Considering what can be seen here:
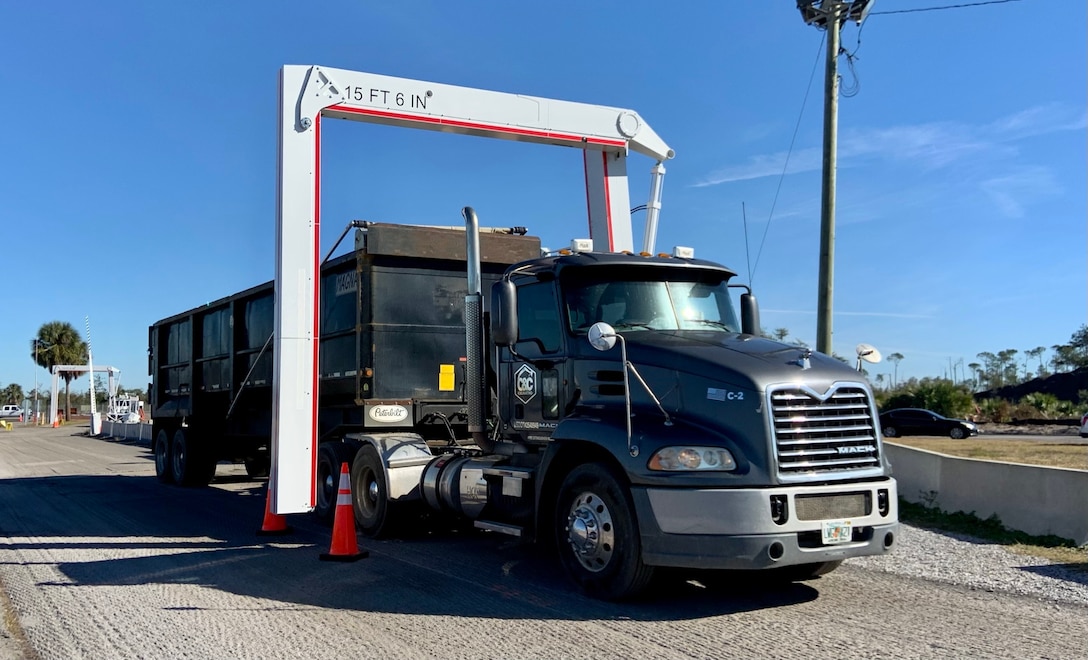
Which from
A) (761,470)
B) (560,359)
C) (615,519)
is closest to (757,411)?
(761,470)

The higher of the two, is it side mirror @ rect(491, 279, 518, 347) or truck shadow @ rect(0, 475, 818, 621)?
side mirror @ rect(491, 279, 518, 347)

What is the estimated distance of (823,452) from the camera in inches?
232

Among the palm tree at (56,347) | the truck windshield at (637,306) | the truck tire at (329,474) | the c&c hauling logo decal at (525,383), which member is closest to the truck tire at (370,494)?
the truck tire at (329,474)

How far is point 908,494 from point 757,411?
6.80 metres

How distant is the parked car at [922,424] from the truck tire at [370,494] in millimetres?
30433

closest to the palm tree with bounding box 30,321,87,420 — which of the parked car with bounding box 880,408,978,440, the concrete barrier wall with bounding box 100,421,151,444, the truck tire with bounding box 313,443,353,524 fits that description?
the concrete barrier wall with bounding box 100,421,151,444

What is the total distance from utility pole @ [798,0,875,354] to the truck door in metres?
5.86

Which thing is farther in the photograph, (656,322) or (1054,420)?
(1054,420)

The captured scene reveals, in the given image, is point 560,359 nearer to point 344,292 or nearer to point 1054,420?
point 344,292

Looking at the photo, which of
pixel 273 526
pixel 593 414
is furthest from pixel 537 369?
pixel 273 526

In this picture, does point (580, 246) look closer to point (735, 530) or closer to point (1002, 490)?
point (735, 530)

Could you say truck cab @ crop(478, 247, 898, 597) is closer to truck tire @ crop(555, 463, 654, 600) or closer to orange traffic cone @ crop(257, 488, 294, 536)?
truck tire @ crop(555, 463, 654, 600)

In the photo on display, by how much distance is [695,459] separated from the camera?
5.77 m

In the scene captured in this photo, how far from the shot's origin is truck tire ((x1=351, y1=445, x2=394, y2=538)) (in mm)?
9172
